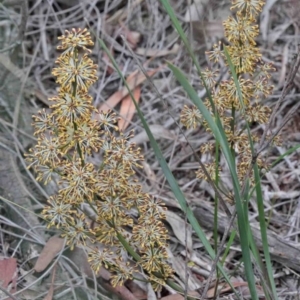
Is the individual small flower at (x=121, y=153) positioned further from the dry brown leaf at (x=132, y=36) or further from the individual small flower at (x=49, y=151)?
the dry brown leaf at (x=132, y=36)

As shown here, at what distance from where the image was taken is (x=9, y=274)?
1479 millimetres

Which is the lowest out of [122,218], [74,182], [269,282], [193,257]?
[193,257]

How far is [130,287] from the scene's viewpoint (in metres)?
1.54

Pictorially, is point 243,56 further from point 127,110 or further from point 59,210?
point 127,110

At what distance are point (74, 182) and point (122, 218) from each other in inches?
5.8

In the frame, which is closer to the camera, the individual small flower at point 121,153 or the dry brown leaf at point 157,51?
the individual small flower at point 121,153

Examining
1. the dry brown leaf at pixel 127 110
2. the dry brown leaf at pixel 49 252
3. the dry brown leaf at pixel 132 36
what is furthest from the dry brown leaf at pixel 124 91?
the dry brown leaf at pixel 49 252

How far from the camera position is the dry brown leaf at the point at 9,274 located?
4.80 feet

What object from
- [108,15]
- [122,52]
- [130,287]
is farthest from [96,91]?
[130,287]

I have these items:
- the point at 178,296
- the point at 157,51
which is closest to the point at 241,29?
the point at 178,296

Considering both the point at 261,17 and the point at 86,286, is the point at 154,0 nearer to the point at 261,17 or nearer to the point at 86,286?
the point at 261,17

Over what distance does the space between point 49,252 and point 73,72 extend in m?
0.64

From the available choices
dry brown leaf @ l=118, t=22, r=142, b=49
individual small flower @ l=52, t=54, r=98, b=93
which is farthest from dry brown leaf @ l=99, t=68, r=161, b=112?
individual small flower @ l=52, t=54, r=98, b=93

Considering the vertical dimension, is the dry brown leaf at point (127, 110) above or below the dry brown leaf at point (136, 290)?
above
